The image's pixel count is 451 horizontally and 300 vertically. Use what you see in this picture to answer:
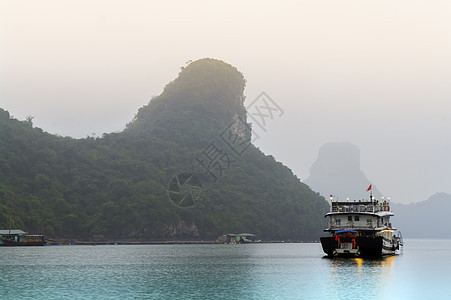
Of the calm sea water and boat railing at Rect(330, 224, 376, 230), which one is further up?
boat railing at Rect(330, 224, 376, 230)

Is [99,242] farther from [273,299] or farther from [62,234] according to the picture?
[273,299]

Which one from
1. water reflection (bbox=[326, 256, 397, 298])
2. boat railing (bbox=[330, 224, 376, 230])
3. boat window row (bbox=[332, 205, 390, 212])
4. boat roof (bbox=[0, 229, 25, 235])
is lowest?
water reflection (bbox=[326, 256, 397, 298])

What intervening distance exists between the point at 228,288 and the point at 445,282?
85.0 feet

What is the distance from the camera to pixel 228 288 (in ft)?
184

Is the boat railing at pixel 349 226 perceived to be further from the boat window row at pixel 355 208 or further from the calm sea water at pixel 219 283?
the calm sea water at pixel 219 283

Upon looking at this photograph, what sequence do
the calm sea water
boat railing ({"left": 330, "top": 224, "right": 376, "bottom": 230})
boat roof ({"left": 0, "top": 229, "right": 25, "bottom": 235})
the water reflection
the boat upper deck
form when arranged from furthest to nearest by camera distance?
boat roof ({"left": 0, "top": 229, "right": 25, "bottom": 235}) → the boat upper deck → boat railing ({"left": 330, "top": 224, "right": 376, "bottom": 230}) → the water reflection → the calm sea water

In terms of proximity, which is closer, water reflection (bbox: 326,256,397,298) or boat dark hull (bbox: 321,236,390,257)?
water reflection (bbox: 326,256,397,298)

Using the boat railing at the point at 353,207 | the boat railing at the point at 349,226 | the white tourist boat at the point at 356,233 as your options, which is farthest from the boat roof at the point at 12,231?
the boat railing at the point at 349,226

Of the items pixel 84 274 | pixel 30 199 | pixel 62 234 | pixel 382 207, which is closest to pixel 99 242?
pixel 62 234

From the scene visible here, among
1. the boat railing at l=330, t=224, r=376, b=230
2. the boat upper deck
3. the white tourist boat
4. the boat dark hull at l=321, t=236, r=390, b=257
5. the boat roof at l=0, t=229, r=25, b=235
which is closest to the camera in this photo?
the boat dark hull at l=321, t=236, r=390, b=257

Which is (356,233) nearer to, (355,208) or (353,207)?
(355,208)

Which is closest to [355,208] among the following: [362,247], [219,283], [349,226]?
[349,226]

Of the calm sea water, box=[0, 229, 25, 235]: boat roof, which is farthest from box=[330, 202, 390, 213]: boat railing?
box=[0, 229, 25, 235]: boat roof

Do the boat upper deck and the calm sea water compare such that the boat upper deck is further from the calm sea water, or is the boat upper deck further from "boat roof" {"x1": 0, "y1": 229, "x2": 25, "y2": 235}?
"boat roof" {"x1": 0, "y1": 229, "x2": 25, "y2": 235}
